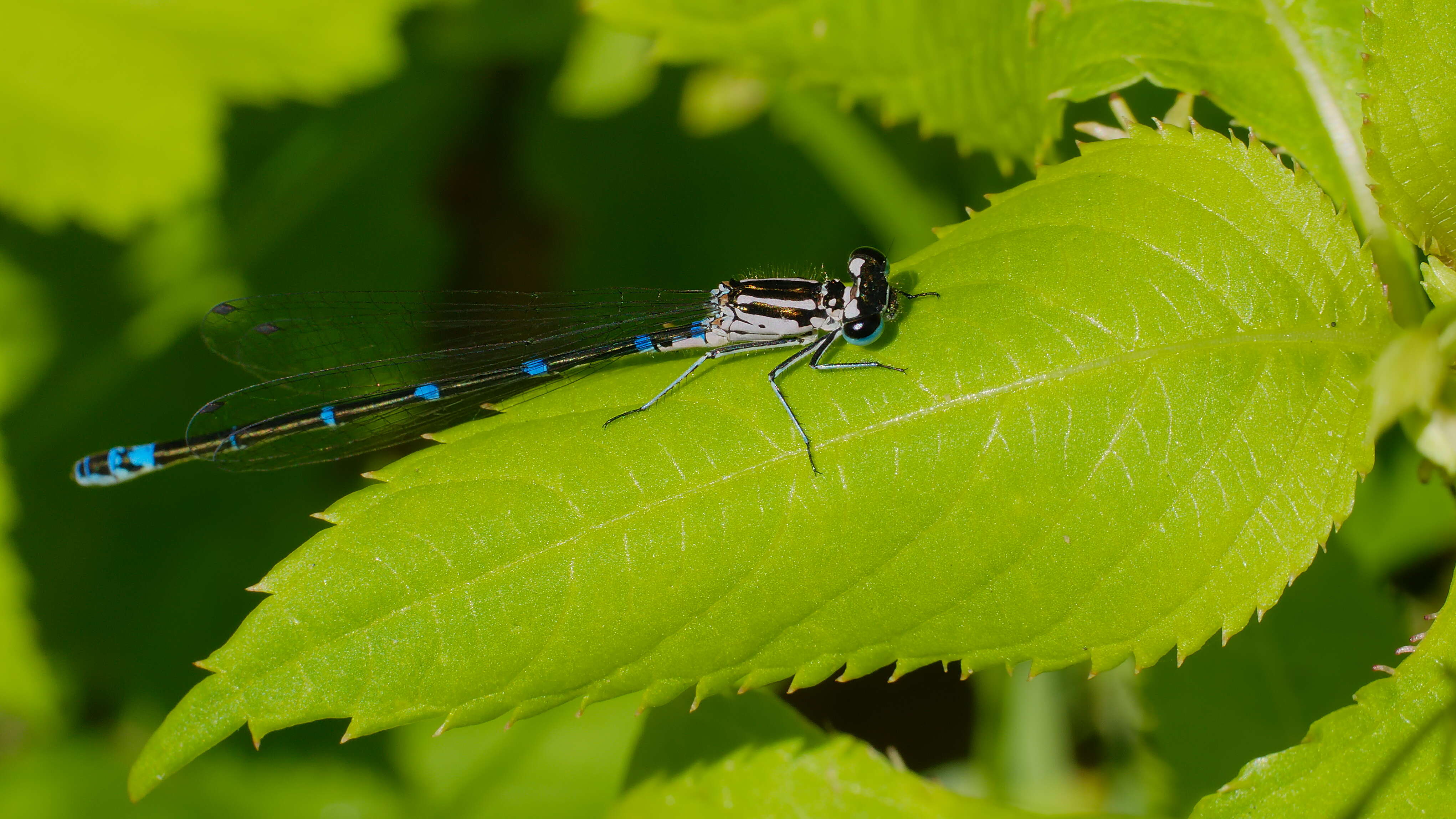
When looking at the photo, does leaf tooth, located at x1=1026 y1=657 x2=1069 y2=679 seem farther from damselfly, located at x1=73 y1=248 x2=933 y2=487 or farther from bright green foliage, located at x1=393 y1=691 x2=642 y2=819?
bright green foliage, located at x1=393 y1=691 x2=642 y2=819

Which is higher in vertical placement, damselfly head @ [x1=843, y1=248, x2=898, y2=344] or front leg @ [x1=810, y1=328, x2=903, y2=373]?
damselfly head @ [x1=843, y1=248, x2=898, y2=344]

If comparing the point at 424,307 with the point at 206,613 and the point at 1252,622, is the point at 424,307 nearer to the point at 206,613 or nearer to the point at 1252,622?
the point at 206,613

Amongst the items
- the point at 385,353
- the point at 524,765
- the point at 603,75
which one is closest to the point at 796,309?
the point at 385,353

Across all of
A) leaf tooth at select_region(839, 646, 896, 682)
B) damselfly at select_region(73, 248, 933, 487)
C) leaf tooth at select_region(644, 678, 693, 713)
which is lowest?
leaf tooth at select_region(839, 646, 896, 682)

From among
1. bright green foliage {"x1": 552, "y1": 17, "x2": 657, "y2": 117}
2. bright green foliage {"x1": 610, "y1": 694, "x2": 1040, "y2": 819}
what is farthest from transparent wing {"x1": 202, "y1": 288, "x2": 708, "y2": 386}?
bright green foliage {"x1": 610, "y1": 694, "x2": 1040, "y2": 819}

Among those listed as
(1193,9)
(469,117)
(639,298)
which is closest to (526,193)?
(469,117)
